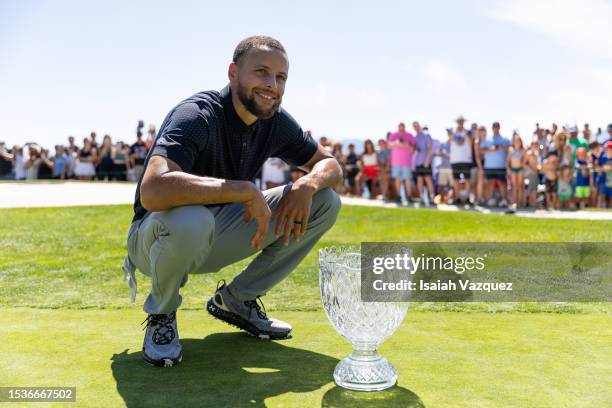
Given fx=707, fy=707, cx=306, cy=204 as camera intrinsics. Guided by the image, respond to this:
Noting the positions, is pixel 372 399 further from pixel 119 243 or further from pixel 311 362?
pixel 119 243

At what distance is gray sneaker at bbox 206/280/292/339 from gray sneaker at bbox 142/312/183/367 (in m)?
0.48

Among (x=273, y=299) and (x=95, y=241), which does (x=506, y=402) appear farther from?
(x=95, y=241)

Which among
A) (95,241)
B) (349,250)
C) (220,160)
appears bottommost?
(95,241)

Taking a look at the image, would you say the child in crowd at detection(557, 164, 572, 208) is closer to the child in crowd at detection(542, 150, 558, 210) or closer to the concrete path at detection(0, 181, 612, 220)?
the child in crowd at detection(542, 150, 558, 210)

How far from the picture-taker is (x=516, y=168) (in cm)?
1306

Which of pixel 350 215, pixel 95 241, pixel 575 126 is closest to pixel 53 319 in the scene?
pixel 95 241

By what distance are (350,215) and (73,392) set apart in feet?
31.7

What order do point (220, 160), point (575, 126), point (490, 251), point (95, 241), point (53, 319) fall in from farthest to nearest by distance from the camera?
point (575, 126) < point (95, 241) < point (490, 251) < point (53, 319) < point (220, 160)

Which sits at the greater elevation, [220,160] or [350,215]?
[220,160]

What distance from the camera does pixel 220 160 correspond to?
10.9 feet

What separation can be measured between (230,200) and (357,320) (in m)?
0.74

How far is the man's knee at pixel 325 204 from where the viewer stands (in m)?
3.47

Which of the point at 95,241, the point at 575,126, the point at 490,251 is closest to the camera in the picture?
the point at 490,251

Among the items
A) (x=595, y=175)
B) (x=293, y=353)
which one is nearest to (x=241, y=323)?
(x=293, y=353)
